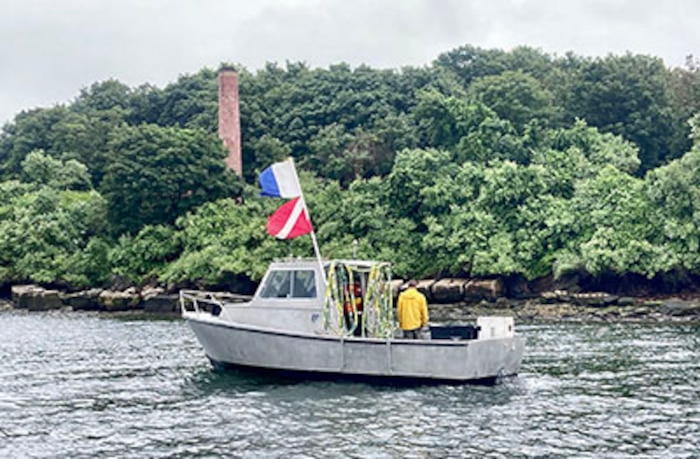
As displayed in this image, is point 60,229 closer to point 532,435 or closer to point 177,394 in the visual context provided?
point 177,394

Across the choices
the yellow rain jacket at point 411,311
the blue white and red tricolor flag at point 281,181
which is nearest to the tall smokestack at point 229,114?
the blue white and red tricolor flag at point 281,181

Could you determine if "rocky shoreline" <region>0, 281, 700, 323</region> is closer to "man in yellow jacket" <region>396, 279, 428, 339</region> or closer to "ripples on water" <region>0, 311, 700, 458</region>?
"ripples on water" <region>0, 311, 700, 458</region>

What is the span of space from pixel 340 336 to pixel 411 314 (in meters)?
2.03

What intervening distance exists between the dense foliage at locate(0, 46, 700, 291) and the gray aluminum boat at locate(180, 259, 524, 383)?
30304mm

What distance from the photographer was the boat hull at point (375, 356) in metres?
23.4

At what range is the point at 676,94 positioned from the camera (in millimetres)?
74688

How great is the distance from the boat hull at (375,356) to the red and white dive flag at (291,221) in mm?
2891

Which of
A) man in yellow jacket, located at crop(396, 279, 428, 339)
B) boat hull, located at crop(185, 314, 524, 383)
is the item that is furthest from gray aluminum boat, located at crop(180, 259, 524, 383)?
man in yellow jacket, located at crop(396, 279, 428, 339)

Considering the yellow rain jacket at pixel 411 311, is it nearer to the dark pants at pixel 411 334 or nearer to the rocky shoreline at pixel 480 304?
the dark pants at pixel 411 334

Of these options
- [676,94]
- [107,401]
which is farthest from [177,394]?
[676,94]

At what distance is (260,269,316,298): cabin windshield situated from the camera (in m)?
25.6

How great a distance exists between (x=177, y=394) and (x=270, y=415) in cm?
416

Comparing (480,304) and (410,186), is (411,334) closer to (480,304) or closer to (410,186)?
(480,304)

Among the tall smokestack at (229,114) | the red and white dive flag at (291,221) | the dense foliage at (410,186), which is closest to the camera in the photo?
the red and white dive flag at (291,221)
